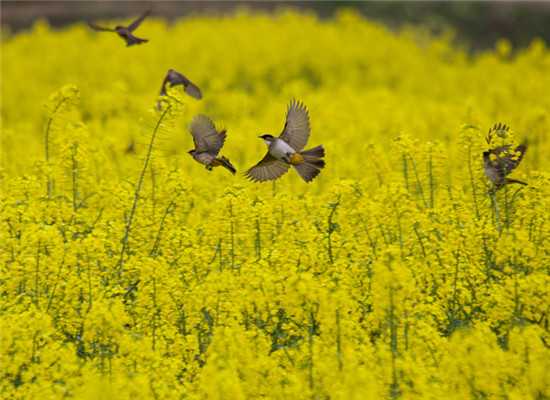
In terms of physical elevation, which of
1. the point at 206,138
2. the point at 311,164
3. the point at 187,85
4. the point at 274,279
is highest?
the point at 187,85

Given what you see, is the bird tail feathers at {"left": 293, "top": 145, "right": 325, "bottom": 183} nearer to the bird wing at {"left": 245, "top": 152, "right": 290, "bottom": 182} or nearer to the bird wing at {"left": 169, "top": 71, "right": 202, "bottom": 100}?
the bird wing at {"left": 245, "top": 152, "right": 290, "bottom": 182}

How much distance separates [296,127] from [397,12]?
2504cm

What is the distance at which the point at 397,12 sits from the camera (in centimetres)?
2823

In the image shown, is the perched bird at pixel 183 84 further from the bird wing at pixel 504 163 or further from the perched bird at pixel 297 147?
the bird wing at pixel 504 163

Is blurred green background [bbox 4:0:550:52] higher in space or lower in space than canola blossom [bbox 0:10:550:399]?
higher

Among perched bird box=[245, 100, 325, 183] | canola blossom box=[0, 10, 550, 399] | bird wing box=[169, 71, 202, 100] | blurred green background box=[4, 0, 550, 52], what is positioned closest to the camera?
canola blossom box=[0, 10, 550, 399]

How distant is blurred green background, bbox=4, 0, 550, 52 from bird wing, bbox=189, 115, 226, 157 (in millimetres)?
22046

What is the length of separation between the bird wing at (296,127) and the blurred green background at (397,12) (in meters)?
22.0

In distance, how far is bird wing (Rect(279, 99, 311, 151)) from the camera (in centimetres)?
496

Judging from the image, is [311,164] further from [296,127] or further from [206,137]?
[206,137]

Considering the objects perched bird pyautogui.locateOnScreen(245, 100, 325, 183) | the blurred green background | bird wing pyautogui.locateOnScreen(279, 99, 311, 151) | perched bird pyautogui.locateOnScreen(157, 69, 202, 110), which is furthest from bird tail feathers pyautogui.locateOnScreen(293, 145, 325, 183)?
the blurred green background

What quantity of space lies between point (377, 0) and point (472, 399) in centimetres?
2824

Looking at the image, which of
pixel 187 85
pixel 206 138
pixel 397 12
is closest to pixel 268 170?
pixel 206 138

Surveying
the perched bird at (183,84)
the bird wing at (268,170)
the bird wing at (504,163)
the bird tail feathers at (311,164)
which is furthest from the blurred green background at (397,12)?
the bird tail feathers at (311,164)
